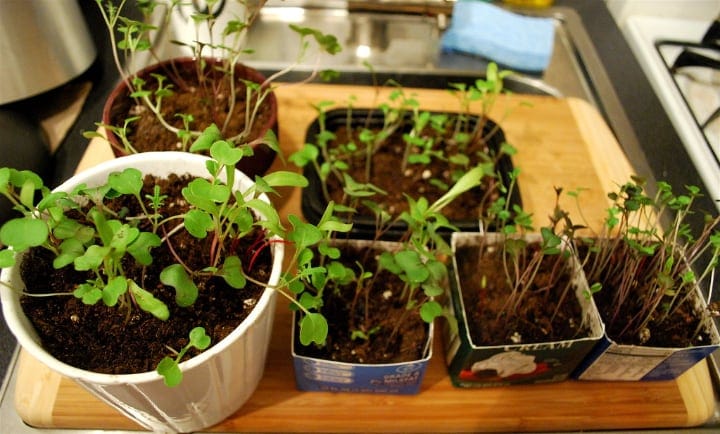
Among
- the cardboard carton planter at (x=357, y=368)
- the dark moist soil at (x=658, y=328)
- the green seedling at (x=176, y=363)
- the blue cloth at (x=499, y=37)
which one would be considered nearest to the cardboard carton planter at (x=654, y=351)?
the dark moist soil at (x=658, y=328)

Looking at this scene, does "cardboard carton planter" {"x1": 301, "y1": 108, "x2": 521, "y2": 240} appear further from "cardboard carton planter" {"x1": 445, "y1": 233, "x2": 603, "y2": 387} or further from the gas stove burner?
the gas stove burner

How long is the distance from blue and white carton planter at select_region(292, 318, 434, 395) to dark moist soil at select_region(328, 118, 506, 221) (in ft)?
0.78

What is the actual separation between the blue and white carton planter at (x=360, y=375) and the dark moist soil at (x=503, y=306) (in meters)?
0.09

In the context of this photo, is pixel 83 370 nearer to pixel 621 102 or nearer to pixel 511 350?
pixel 511 350

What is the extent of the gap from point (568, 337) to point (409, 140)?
14.4 inches

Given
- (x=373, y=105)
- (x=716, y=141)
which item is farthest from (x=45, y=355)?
(x=716, y=141)

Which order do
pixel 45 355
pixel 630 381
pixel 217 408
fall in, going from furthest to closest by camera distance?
pixel 630 381, pixel 217 408, pixel 45 355

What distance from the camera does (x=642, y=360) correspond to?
658mm

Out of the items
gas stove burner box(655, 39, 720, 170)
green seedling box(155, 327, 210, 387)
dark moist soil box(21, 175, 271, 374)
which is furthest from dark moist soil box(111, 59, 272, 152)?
gas stove burner box(655, 39, 720, 170)

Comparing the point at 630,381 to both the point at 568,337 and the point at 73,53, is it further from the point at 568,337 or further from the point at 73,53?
the point at 73,53

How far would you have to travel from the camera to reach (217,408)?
0.61 m

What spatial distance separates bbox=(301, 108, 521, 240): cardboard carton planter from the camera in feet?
2.51

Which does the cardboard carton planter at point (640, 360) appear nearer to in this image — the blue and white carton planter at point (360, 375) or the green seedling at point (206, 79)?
the blue and white carton planter at point (360, 375)

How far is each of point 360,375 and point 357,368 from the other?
2cm
